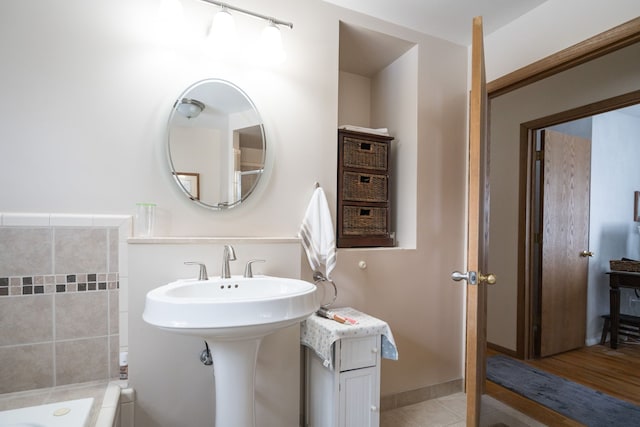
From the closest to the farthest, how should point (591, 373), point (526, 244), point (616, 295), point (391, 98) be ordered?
point (391, 98)
point (591, 373)
point (526, 244)
point (616, 295)

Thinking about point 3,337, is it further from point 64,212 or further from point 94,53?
point 94,53

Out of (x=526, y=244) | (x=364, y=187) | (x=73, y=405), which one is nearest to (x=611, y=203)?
(x=526, y=244)

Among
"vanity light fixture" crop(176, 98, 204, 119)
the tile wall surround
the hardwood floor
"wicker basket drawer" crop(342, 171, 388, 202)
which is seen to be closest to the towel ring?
"wicker basket drawer" crop(342, 171, 388, 202)

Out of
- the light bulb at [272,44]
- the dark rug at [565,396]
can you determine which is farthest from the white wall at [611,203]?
the light bulb at [272,44]

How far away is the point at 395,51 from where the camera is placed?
7.55ft

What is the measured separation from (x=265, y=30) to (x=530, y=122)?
2430 mm

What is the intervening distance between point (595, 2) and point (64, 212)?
8.76 feet

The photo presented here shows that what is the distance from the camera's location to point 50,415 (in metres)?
1.19

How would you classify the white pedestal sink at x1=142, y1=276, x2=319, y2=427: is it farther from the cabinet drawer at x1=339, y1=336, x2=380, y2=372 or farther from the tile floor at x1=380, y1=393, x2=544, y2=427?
the tile floor at x1=380, y1=393, x2=544, y2=427

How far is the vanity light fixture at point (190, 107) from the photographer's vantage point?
1.63 meters

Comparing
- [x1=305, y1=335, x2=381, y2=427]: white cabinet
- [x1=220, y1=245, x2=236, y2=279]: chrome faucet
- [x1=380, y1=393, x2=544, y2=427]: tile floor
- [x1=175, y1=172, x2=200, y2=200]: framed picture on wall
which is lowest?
[x1=380, y1=393, x2=544, y2=427]: tile floor

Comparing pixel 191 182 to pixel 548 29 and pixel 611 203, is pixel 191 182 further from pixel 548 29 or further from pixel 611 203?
pixel 611 203

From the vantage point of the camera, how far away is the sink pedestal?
1.31 meters

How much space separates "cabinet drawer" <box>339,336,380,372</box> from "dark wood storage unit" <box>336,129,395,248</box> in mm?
624
